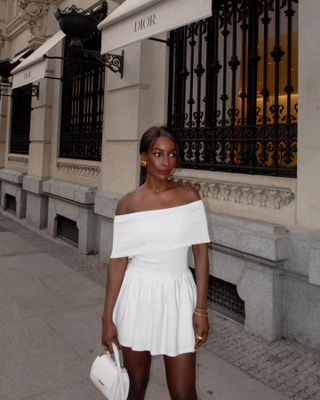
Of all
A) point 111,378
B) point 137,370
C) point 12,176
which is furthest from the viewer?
point 12,176

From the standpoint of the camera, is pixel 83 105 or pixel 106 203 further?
pixel 83 105

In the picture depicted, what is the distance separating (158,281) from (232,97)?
3.50 m

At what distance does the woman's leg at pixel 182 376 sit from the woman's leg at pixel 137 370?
17 centimetres

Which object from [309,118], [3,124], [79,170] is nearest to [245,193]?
[309,118]

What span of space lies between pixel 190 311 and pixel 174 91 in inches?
180

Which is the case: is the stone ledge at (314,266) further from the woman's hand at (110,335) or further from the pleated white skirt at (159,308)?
the woman's hand at (110,335)

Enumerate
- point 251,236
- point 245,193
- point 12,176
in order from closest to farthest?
1. point 251,236
2. point 245,193
3. point 12,176

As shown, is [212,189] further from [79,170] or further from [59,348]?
[79,170]

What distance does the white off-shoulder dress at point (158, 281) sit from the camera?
2.16 metres

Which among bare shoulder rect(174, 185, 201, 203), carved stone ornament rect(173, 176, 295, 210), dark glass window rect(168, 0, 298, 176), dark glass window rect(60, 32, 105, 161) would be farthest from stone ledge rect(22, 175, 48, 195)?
bare shoulder rect(174, 185, 201, 203)

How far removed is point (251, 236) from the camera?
410 centimetres

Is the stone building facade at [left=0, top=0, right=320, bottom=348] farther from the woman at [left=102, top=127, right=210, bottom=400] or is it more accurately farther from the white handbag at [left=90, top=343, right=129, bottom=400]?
the white handbag at [left=90, top=343, right=129, bottom=400]

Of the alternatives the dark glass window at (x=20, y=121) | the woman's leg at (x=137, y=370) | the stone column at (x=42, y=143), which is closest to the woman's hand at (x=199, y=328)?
the woman's leg at (x=137, y=370)

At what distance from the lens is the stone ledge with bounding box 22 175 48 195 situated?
31.7 feet
